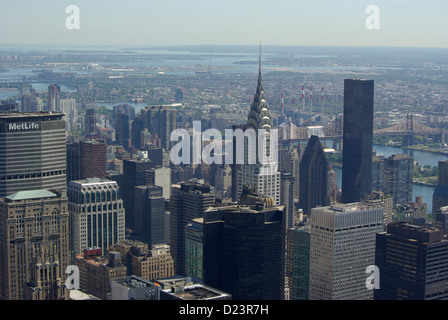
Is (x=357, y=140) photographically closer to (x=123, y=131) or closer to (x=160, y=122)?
(x=160, y=122)

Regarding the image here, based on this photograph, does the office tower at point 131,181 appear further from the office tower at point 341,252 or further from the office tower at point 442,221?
the office tower at point 341,252

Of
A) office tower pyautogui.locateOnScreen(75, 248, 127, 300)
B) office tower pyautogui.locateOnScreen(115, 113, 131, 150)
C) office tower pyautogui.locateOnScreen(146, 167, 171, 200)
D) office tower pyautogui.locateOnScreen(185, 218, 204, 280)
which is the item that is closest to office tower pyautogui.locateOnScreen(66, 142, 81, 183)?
office tower pyautogui.locateOnScreen(146, 167, 171, 200)

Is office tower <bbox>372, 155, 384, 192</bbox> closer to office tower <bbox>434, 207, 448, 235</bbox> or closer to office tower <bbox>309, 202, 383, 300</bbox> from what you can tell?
office tower <bbox>434, 207, 448, 235</bbox>

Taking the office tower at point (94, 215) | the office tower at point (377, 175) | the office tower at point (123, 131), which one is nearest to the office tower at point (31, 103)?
the office tower at point (123, 131)

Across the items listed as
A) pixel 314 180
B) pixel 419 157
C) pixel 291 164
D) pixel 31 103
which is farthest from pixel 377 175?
pixel 31 103
